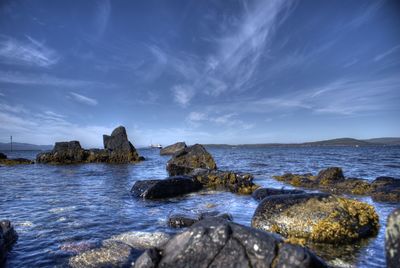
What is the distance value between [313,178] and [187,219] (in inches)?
541

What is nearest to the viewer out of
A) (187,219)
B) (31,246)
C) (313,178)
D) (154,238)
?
(31,246)

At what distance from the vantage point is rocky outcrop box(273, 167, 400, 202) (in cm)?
1548

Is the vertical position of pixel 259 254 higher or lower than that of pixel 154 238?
higher

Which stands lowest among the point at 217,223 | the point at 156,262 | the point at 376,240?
the point at 376,240

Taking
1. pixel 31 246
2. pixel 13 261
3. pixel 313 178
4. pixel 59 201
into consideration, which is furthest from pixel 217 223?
pixel 313 178

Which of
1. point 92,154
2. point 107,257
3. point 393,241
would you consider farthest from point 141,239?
point 92,154

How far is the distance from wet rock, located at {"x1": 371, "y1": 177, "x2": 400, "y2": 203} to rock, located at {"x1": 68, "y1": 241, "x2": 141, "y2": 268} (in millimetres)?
12623

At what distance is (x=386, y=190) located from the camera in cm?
1602

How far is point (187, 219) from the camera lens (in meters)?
10.4

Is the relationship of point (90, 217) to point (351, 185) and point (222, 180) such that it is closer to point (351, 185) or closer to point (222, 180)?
point (222, 180)

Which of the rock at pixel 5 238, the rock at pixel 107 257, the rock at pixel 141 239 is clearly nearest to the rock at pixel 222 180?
the rock at pixel 141 239

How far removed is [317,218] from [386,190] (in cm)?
957

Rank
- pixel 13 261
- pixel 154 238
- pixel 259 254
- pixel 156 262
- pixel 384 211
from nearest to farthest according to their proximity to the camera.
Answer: pixel 259 254
pixel 156 262
pixel 13 261
pixel 154 238
pixel 384 211

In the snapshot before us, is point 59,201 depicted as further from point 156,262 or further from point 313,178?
point 313,178
